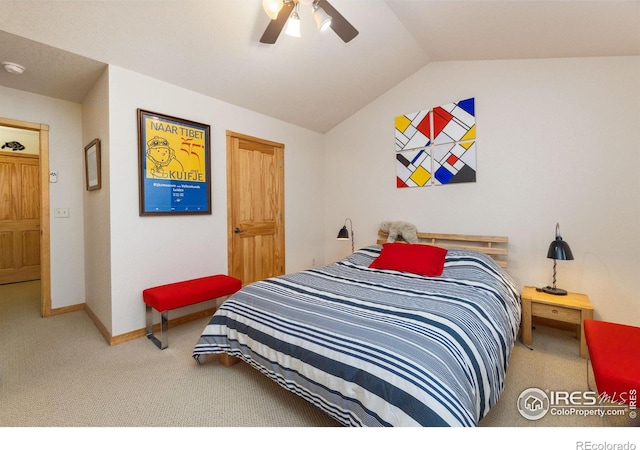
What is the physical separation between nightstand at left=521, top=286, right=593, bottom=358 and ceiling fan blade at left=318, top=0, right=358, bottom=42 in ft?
8.60

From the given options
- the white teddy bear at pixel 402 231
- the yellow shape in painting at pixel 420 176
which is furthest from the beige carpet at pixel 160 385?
the yellow shape in painting at pixel 420 176

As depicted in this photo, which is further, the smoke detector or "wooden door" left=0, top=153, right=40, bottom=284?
"wooden door" left=0, top=153, right=40, bottom=284

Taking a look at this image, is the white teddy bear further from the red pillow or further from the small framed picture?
the small framed picture

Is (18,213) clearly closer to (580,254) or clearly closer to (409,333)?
(409,333)

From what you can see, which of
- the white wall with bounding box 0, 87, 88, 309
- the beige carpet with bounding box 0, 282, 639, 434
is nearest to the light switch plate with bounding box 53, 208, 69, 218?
the white wall with bounding box 0, 87, 88, 309

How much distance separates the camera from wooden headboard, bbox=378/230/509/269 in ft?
9.36

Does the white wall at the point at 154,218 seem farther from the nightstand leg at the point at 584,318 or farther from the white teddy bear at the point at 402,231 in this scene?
the nightstand leg at the point at 584,318

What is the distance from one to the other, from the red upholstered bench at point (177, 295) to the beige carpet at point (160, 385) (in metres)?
0.17

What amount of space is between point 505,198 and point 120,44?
12.4 ft

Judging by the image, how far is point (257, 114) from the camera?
353cm

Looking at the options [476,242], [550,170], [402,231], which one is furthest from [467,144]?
[402,231]

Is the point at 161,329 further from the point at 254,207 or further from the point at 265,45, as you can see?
the point at 265,45

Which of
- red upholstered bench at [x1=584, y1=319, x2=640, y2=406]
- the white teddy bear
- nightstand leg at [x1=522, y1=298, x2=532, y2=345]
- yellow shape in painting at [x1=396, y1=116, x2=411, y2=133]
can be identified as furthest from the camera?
yellow shape in painting at [x1=396, y1=116, x2=411, y2=133]
